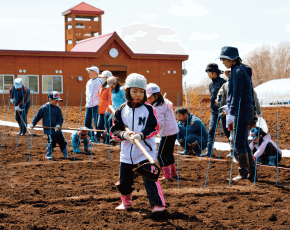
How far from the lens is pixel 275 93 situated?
30.9 metres

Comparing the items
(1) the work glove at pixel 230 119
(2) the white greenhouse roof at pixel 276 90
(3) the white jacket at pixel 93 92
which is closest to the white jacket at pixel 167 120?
(1) the work glove at pixel 230 119

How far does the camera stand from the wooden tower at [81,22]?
49.5 meters

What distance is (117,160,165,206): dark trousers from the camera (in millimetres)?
3453

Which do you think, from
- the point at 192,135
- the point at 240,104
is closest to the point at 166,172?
the point at 240,104

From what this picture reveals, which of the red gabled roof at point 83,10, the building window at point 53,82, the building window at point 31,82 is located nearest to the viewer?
the building window at point 31,82

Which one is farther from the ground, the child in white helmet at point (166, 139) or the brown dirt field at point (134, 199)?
the child in white helmet at point (166, 139)

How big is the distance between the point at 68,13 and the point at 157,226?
50.0 m

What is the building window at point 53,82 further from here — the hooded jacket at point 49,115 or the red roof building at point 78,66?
the hooded jacket at point 49,115

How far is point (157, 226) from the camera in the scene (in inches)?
124

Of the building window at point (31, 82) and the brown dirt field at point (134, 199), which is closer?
the brown dirt field at point (134, 199)

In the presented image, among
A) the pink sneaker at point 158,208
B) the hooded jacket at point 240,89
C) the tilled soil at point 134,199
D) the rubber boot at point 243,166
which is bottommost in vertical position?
the tilled soil at point 134,199

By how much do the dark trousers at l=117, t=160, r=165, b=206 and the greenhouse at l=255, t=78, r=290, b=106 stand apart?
2617 centimetres

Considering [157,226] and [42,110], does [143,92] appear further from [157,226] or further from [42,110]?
[42,110]

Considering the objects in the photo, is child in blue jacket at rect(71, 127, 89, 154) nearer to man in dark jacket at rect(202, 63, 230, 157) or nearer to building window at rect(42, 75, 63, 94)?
man in dark jacket at rect(202, 63, 230, 157)
